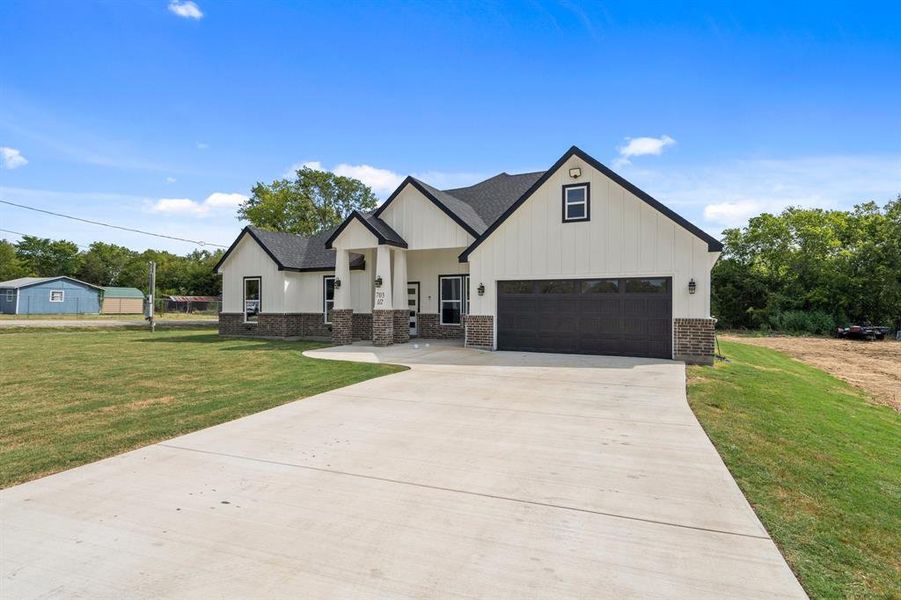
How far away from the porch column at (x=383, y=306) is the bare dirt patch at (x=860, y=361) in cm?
1350

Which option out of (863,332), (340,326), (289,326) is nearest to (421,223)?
(340,326)

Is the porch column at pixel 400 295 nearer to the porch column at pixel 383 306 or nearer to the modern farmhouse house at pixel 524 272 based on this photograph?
the modern farmhouse house at pixel 524 272

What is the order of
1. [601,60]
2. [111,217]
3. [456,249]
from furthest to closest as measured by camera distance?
1. [111,217]
2. [456,249]
3. [601,60]

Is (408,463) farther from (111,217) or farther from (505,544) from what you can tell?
(111,217)

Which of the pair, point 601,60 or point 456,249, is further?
point 456,249

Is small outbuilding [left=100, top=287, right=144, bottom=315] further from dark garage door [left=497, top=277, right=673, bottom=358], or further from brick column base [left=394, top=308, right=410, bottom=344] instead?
dark garage door [left=497, top=277, right=673, bottom=358]

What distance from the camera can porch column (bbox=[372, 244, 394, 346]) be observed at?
16.3 m

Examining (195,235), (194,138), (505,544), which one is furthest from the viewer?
(195,235)

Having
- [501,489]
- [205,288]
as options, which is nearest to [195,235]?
[205,288]

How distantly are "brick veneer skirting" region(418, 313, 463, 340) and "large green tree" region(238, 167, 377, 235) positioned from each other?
1022 inches

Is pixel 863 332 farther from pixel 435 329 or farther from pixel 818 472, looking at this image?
pixel 818 472

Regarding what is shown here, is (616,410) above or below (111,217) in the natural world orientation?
below

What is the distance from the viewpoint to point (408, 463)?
15.4 feet

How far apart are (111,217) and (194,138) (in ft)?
60.4
